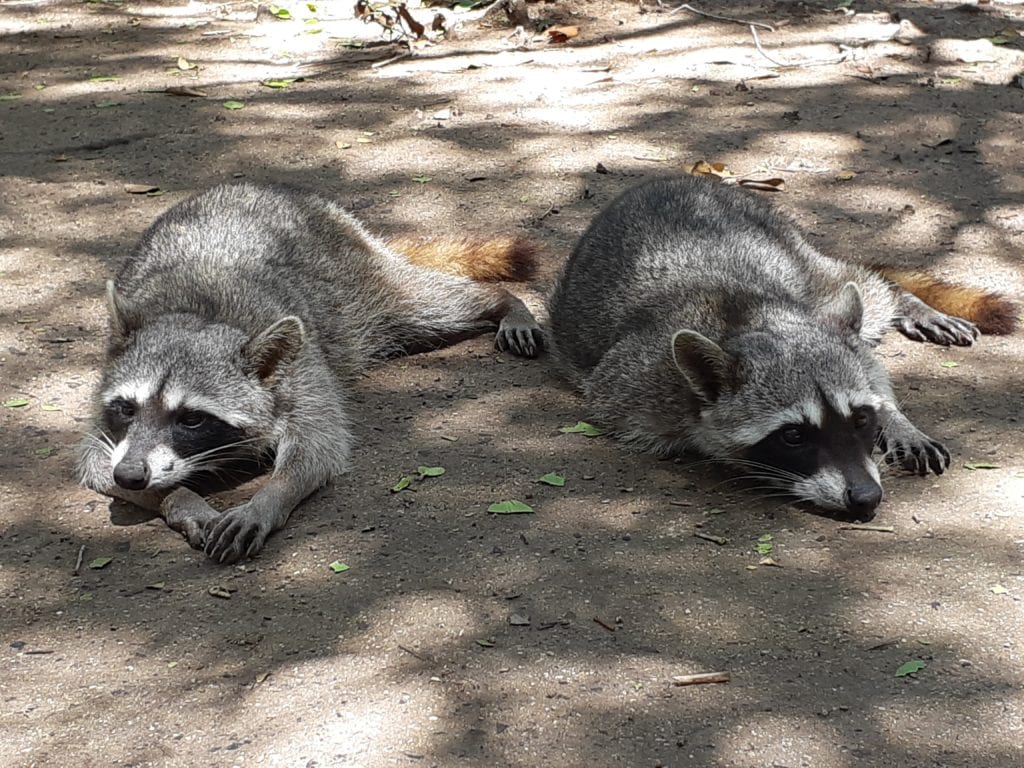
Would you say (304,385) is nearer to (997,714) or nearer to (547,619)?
(547,619)

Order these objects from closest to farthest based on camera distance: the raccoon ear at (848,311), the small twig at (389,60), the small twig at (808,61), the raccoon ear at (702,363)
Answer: the raccoon ear at (702,363), the raccoon ear at (848,311), the small twig at (808,61), the small twig at (389,60)

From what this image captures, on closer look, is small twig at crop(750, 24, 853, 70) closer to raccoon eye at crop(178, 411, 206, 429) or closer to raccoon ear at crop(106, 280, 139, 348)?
raccoon ear at crop(106, 280, 139, 348)

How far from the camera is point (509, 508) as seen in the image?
A: 415 cm

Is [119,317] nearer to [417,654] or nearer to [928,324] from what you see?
[417,654]

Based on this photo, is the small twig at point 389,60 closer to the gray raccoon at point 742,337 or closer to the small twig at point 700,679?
the gray raccoon at point 742,337

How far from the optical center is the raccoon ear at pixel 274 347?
14.7 feet

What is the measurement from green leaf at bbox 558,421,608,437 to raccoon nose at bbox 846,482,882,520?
3.62 feet

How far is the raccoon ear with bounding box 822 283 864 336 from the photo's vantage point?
15.4ft

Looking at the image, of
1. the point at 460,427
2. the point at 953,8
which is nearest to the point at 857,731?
the point at 460,427

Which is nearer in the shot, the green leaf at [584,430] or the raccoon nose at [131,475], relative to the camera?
the raccoon nose at [131,475]

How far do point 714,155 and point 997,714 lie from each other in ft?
14.7

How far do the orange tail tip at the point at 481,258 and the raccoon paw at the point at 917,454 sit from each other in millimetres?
2146

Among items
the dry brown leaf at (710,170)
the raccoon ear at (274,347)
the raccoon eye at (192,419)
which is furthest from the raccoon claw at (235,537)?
the dry brown leaf at (710,170)

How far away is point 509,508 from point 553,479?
0.88ft
